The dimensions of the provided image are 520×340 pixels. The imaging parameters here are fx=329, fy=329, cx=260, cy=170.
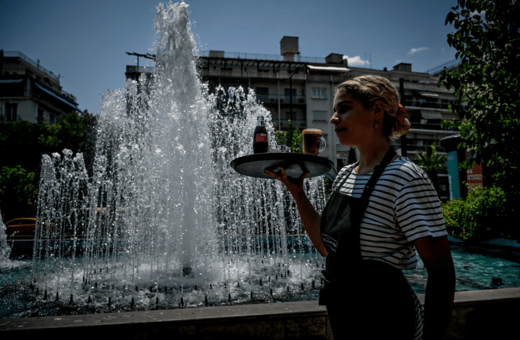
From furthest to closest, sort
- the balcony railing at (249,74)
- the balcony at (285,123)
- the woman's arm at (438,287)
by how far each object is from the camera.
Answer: the balcony at (285,123) < the balcony railing at (249,74) < the woman's arm at (438,287)

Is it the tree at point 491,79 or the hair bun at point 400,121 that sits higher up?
the tree at point 491,79

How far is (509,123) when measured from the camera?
495 centimetres

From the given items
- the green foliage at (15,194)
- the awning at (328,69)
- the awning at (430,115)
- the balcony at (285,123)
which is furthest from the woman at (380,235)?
the awning at (430,115)

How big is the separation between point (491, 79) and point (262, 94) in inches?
1230

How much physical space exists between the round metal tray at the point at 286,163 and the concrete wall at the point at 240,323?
58.7 inches

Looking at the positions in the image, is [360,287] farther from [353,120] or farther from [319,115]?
[319,115]

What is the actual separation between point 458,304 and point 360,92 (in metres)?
2.65

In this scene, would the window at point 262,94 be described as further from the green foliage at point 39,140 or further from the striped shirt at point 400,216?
the striped shirt at point 400,216

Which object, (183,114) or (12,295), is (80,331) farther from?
(183,114)

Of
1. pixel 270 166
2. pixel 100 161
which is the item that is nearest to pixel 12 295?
pixel 270 166

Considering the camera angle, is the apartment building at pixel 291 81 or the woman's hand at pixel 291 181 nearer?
the woman's hand at pixel 291 181

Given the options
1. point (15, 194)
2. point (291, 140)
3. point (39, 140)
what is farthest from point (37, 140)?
point (291, 140)

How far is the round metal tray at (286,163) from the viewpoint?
1.59 m

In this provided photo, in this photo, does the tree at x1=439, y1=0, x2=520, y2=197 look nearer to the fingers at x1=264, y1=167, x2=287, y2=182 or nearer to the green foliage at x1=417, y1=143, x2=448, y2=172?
the fingers at x1=264, y1=167, x2=287, y2=182
